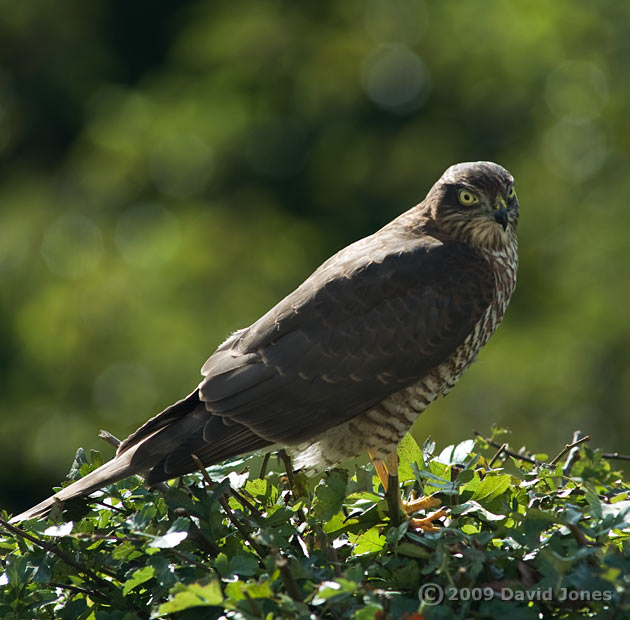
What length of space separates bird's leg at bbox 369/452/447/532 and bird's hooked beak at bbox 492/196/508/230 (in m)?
0.95

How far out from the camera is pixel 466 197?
376 cm

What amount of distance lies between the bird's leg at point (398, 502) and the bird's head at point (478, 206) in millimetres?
896

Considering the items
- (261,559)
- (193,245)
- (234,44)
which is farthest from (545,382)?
(261,559)

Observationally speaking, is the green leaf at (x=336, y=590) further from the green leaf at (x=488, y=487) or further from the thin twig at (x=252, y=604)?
the green leaf at (x=488, y=487)

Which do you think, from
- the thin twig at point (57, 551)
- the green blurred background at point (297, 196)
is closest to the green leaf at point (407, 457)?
the thin twig at point (57, 551)

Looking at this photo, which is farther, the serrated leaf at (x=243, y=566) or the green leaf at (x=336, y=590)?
the serrated leaf at (x=243, y=566)

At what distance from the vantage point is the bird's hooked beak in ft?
12.0

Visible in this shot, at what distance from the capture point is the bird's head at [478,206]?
12.2 ft

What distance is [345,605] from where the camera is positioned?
2100mm

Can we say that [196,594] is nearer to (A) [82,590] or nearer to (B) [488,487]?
(A) [82,590]

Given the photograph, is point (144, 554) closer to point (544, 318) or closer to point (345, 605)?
point (345, 605)

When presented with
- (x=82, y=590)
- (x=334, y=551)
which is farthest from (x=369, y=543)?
(x=82, y=590)

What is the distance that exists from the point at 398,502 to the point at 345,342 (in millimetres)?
932

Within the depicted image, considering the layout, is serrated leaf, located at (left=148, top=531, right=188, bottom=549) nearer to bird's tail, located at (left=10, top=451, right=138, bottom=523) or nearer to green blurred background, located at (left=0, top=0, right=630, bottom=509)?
bird's tail, located at (left=10, top=451, right=138, bottom=523)
